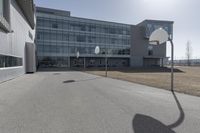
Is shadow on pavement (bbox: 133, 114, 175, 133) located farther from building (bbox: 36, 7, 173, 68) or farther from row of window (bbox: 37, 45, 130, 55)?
building (bbox: 36, 7, 173, 68)

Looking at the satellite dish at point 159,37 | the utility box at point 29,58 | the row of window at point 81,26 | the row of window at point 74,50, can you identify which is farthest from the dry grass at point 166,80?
the row of window at point 81,26

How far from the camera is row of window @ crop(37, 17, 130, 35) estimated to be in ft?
186

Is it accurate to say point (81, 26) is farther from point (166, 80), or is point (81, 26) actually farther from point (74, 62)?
point (166, 80)

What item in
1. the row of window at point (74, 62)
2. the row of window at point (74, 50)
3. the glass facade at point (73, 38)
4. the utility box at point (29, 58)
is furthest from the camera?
the row of window at point (74, 62)

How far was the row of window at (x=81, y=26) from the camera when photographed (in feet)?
186

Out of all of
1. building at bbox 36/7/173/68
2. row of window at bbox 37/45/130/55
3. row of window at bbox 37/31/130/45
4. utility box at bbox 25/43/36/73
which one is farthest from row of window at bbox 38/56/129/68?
utility box at bbox 25/43/36/73

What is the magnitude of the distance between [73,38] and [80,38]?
7.98ft

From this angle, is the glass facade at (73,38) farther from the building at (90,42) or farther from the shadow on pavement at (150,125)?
the shadow on pavement at (150,125)

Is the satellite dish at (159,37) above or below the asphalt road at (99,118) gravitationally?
above

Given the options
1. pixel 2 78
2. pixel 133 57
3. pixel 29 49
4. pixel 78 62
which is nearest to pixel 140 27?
pixel 133 57

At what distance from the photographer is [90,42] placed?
6378 cm

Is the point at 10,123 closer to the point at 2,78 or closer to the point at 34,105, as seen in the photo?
the point at 34,105

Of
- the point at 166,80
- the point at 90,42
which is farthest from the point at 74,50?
the point at 166,80

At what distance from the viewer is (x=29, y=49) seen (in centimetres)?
3325
